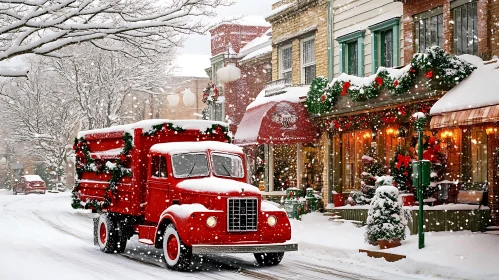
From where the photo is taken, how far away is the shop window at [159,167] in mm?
14562

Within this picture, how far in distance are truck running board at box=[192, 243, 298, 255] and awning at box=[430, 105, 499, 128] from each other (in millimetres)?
4653

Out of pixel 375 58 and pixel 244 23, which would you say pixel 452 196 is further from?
pixel 244 23

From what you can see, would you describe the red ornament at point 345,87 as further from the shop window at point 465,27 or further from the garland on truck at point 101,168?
the garland on truck at point 101,168

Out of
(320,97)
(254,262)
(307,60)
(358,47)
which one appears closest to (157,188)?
(254,262)

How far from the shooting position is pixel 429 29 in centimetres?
1936

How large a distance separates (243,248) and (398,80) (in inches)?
304

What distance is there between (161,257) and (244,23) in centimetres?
2855

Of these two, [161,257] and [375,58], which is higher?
[375,58]

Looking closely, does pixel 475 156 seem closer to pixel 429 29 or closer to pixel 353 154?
pixel 429 29

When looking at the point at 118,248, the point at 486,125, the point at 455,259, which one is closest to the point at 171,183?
the point at 118,248

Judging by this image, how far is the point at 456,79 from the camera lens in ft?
55.2

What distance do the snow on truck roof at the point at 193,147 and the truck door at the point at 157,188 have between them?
0.61 ft

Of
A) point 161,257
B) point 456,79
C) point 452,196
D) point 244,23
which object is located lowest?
point 161,257

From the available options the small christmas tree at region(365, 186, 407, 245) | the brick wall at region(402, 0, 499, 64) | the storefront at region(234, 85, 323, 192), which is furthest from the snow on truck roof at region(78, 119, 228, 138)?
the storefront at region(234, 85, 323, 192)
